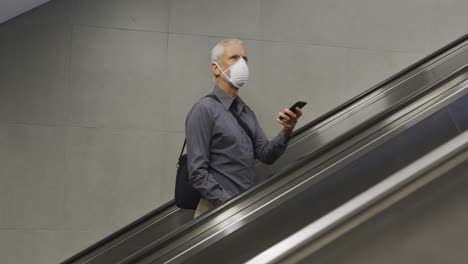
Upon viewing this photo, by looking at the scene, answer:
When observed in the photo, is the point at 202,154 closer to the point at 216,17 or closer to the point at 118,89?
the point at 118,89

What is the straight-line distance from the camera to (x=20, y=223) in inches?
200

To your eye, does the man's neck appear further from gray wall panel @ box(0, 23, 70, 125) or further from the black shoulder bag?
gray wall panel @ box(0, 23, 70, 125)

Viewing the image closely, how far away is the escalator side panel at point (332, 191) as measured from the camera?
1.73m

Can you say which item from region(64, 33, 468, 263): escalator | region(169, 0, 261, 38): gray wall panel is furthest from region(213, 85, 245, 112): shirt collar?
region(169, 0, 261, 38): gray wall panel

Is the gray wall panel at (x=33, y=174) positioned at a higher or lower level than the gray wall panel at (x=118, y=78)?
lower

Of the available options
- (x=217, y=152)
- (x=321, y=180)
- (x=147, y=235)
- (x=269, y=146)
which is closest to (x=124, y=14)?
(x=147, y=235)

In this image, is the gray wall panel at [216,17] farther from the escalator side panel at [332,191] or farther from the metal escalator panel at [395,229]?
the metal escalator panel at [395,229]

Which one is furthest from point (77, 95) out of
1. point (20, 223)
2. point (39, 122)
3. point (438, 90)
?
point (438, 90)

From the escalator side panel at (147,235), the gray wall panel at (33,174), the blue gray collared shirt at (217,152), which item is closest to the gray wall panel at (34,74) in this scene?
the gray wall panel at (33,174)

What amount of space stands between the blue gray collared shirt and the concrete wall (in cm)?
238

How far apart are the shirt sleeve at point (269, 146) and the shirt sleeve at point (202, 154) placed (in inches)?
14.5

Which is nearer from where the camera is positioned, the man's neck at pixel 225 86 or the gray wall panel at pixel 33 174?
the man's neck at pixel 225 86

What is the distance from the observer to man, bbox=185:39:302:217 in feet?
9.23

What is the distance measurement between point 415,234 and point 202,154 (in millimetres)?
1324
